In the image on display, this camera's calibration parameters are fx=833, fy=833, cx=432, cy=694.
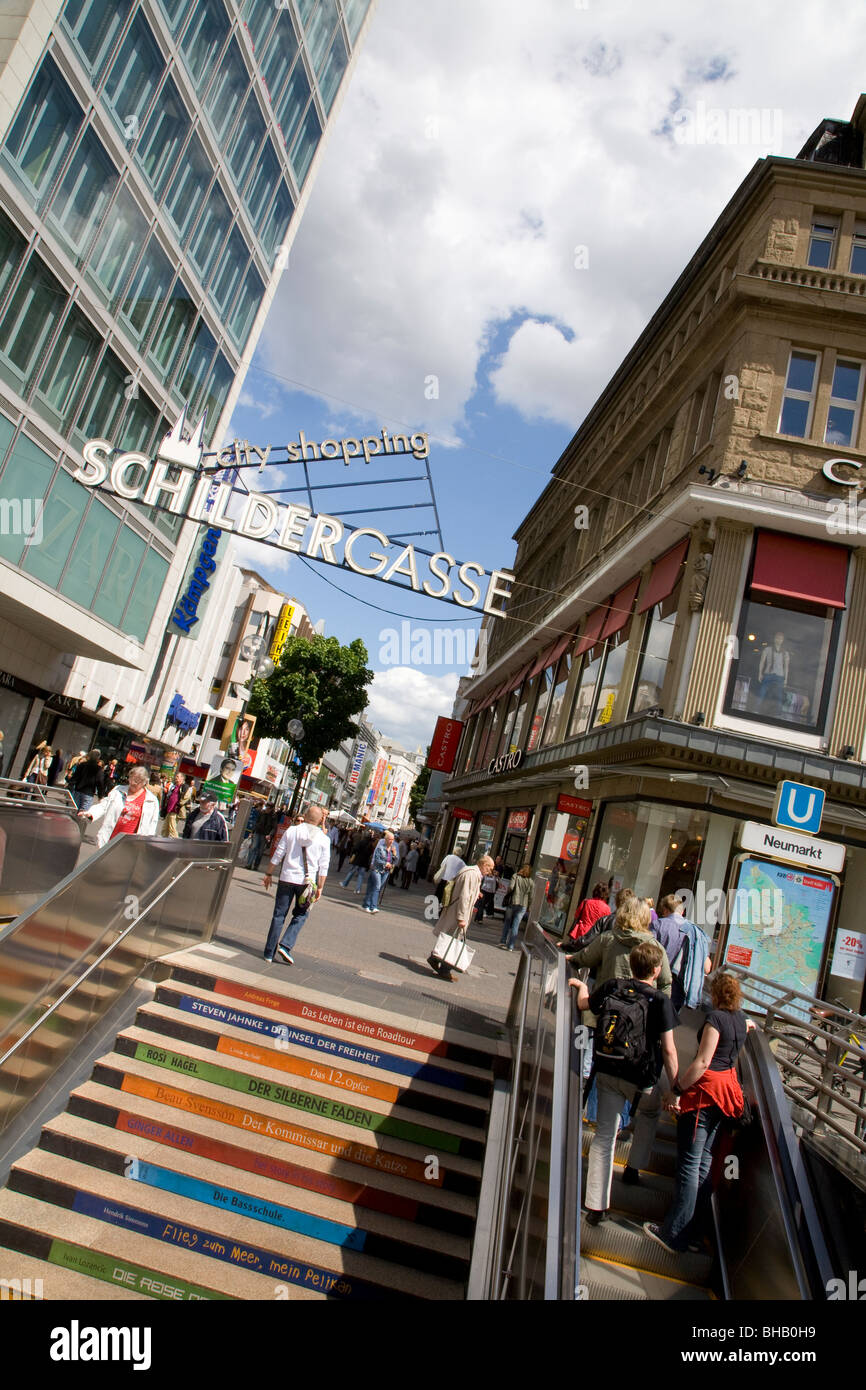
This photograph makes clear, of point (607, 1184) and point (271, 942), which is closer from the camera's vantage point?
point (607, 1184)

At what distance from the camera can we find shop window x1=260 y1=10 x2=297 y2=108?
25016mm

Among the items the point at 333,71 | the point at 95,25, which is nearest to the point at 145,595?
the point at 95,25

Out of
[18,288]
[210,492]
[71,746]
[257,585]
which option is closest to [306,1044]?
[210,492]

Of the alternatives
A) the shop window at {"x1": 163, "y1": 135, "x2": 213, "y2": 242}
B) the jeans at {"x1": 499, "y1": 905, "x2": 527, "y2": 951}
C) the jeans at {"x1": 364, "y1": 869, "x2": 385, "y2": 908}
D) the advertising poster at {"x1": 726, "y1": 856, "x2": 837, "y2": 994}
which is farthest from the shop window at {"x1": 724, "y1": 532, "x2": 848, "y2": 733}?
the shop window at {"x1": 163, "y1": 135, "x2": 213, "y2": 242}

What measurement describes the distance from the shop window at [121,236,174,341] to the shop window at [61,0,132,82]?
411 centimetres

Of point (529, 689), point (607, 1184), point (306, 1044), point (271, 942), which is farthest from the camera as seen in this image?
point (529, 689)

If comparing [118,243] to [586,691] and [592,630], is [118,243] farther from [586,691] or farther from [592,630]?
[586,691]

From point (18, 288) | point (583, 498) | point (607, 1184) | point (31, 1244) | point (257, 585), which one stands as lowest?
point (31, 1244)

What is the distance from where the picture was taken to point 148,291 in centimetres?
2230

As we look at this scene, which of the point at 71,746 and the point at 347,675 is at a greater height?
the point at 347,675

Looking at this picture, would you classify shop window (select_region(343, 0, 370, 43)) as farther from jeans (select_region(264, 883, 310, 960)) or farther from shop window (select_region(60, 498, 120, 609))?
jeans (select_region(264, 883, 310, 960))
